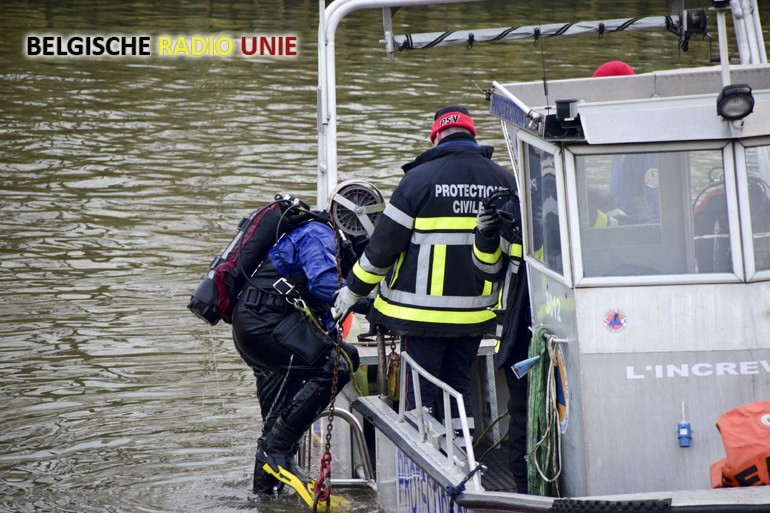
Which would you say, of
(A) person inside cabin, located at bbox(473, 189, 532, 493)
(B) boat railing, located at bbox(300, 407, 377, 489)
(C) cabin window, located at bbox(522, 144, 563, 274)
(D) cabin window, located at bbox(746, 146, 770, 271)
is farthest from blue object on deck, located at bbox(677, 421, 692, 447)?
(B) boat railing, located at bbox(300, 407, 377, 489)

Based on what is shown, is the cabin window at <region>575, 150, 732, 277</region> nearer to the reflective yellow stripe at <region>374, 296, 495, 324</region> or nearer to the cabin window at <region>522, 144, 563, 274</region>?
the cabin window at <region>522, 144, 563, 274</region>

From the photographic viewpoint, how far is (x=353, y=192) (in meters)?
6.50

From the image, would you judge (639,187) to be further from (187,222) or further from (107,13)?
(107,13)

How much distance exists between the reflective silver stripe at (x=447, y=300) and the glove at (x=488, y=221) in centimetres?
51

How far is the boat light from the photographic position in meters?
4.61

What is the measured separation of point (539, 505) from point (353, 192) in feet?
7.78

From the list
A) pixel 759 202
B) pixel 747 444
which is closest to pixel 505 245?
pixel 759 202

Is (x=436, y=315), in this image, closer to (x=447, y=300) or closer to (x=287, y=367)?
(x=447, y=300)

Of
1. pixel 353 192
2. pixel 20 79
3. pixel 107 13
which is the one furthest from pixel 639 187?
pixel 107 13

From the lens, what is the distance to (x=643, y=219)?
4945mm

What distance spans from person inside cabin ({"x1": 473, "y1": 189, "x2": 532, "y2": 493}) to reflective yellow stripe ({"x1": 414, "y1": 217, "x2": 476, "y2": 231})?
252mm

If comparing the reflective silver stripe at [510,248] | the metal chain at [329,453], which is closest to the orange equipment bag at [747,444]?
the reflective silver stripe at [510,248]

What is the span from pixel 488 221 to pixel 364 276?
82 cm

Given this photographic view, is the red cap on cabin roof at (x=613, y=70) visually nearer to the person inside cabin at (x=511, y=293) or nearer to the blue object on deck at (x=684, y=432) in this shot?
the person inside cabin at (x=511, y=293)
